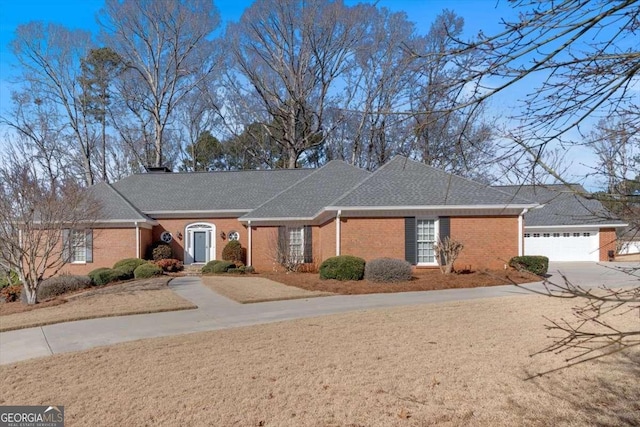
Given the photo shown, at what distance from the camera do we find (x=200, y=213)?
25875mm

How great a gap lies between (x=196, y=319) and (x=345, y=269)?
678cm

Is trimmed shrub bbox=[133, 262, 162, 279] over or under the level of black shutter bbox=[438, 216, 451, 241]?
under

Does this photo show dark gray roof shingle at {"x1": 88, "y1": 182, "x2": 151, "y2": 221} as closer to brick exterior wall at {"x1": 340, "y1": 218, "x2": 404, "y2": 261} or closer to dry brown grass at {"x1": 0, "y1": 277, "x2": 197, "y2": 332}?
dry brown grass at {"x1": 0, "y1": 277, "x2": 197, "y2": 332}

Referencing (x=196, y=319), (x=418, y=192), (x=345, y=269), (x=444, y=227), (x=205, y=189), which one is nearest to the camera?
(x=196, y=319)

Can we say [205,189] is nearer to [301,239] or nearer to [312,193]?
[312,193]

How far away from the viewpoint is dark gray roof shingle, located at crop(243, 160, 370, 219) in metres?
→ 23.1

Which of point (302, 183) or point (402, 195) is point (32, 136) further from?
point (402, 195)

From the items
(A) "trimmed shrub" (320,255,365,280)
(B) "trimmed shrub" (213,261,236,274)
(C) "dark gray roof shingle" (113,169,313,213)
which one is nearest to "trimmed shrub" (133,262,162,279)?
(B) "trimmed shrub" (213,261,236,274)

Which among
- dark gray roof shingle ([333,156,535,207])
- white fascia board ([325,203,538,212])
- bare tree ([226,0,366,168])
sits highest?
bare tree ([226,0,366,168])

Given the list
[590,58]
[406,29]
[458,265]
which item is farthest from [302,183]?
[590,58]

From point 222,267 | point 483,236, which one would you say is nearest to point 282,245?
point 222,267

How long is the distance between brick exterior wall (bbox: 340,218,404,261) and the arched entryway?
32.1ft

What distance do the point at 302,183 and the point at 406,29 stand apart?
12345 mm

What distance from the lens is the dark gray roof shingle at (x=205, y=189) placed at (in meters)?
26.4
